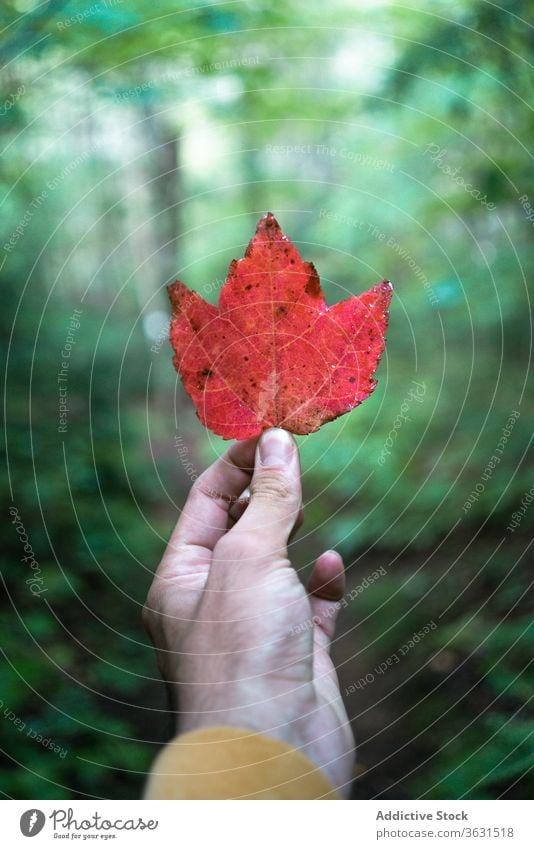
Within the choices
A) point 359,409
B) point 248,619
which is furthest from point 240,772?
point 359,409

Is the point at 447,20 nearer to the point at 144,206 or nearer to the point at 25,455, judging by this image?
the point at 25,455

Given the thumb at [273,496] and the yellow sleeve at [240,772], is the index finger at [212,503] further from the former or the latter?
the yellow sleeve at [240,772]

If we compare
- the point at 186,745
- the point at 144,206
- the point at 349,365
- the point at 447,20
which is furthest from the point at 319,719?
the point at 144,206

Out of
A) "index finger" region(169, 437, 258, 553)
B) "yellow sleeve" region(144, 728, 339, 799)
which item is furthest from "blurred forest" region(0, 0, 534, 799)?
"index finger" region(169, 437, 258, 553)

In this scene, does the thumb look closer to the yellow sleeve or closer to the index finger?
the index finger

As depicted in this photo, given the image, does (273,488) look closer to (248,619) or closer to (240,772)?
(248,619)

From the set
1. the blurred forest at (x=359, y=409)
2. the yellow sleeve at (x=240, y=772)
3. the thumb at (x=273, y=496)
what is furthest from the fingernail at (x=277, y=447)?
the blurred forest at (x=359, y=409)
